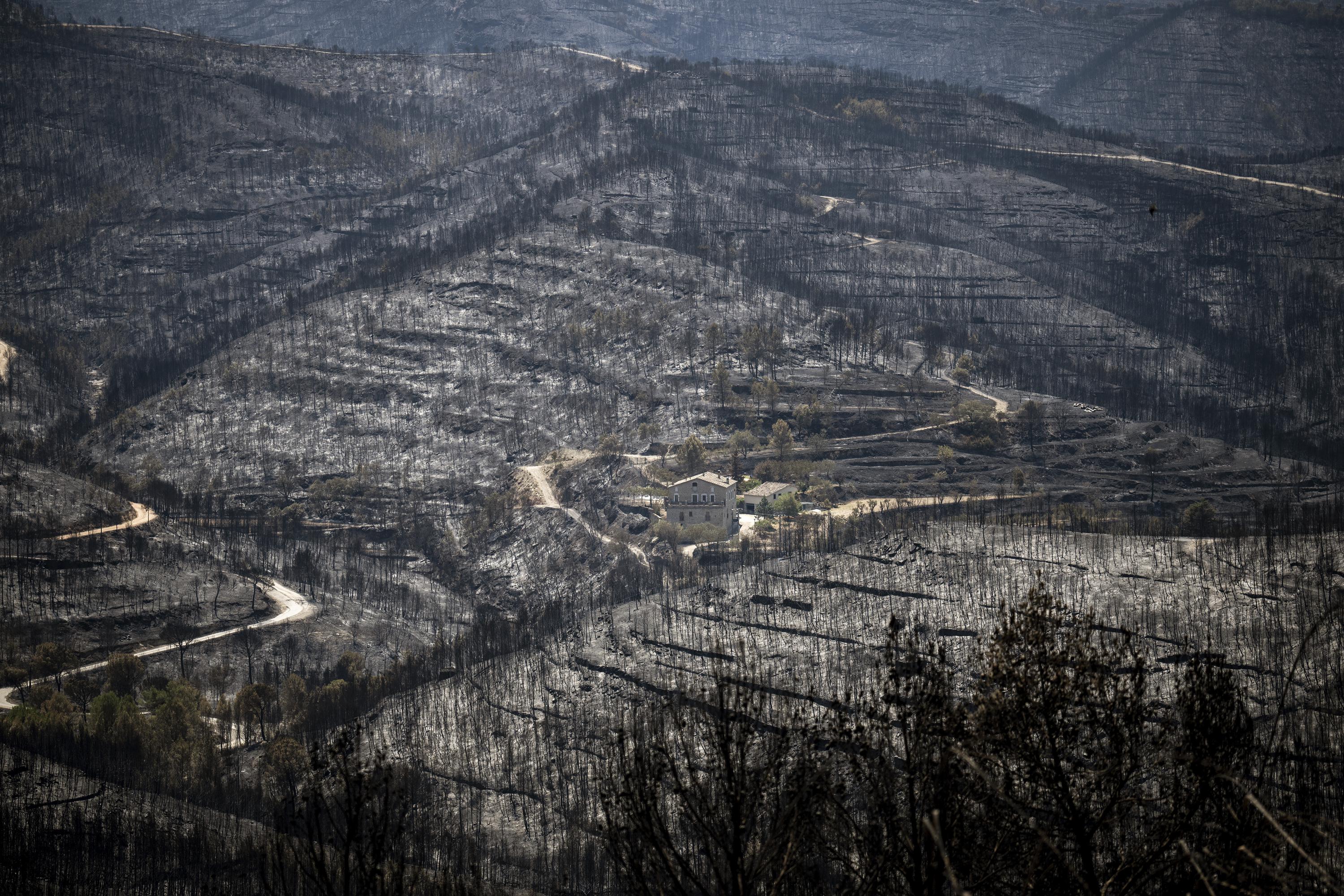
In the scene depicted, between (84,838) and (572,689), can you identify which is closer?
(84,838)

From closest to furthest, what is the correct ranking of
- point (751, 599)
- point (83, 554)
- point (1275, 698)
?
1. point (1275, 698)
2. point (751, 599)
3. point (83, 554)

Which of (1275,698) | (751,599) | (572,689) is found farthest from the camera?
(751,599)

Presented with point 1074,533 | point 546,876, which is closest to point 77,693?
point 546,876

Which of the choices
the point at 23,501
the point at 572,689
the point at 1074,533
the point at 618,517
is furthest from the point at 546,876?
the point at 23,501

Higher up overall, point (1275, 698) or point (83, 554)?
point (1275, 698)

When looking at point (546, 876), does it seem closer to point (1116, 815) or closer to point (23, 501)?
point (1116, 815)

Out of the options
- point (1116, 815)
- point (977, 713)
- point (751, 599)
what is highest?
point (977, 713)

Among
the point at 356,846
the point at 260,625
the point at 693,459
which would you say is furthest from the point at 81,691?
the point at 356,846
